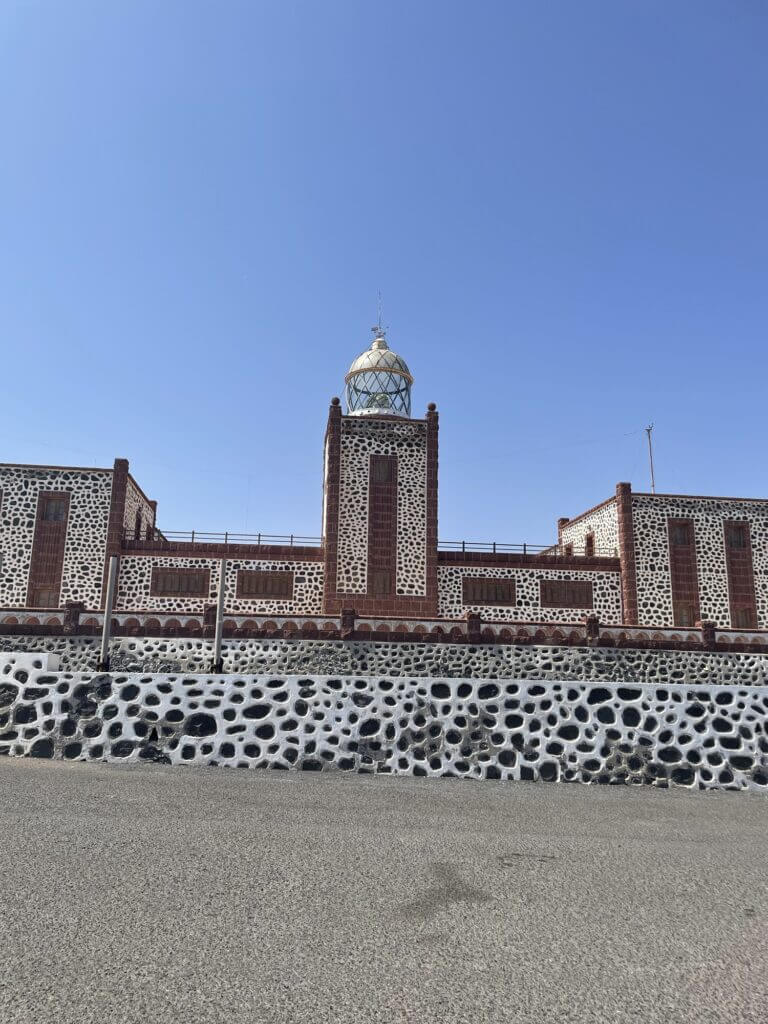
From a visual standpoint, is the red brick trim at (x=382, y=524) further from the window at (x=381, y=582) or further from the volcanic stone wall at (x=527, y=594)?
the volcanic stone wall at (x=527, y=594)

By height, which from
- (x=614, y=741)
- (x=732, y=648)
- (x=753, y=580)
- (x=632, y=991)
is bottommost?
(x=632, y=991)

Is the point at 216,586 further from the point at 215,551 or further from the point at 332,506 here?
the point at 332,506

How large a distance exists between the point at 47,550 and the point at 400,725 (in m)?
Result: 17.0

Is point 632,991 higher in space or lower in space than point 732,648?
lower

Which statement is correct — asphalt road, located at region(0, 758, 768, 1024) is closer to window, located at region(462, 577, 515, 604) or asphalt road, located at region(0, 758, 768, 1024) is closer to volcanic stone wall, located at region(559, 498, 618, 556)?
window, located at region(462, 577, 515, 604)

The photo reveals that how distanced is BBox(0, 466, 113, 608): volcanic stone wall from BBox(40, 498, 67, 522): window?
0.63 ft

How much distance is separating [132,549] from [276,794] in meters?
17.0

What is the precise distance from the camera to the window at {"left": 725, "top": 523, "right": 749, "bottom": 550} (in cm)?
2392

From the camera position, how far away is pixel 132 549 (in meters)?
22.5

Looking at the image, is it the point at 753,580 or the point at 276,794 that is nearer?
the point at 276,794

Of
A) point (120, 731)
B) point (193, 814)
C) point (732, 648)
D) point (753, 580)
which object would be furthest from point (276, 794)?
point (753, 580)

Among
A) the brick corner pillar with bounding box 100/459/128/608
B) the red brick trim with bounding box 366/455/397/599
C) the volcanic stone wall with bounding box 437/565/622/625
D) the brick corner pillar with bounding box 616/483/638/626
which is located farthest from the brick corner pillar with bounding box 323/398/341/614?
the brick corner pillar with bounding box 616/483/638/626

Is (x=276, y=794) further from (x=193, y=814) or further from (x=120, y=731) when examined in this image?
(x=120, y=731)

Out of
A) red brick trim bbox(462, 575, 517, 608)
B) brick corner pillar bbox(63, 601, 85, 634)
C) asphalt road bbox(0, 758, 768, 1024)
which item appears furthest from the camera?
red brick trim bbox(462, 575, 517, 608)
